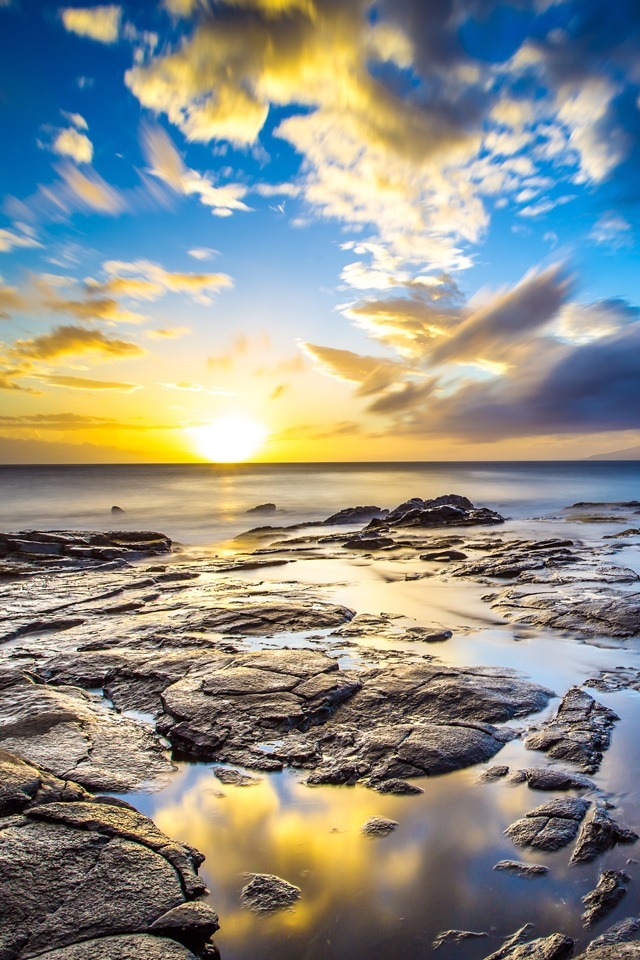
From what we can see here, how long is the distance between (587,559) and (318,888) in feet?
37.8

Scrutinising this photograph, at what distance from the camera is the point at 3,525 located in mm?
29047

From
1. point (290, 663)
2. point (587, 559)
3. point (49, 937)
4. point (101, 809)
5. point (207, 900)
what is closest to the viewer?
point (49, 937)

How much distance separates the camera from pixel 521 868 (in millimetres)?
2750

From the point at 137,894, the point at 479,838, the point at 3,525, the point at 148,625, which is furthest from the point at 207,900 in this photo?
the point at 3,525

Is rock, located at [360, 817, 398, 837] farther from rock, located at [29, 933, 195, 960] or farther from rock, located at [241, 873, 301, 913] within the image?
rock, located at [29, 933, 195, 960]

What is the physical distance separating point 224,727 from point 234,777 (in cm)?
56

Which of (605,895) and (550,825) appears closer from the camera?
(605,895)

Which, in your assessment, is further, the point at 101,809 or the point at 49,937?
the point at 101,809

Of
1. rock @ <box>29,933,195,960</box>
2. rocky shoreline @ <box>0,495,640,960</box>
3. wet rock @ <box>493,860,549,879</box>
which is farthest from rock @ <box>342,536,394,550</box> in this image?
rock @ <box>29,933,195,960</box>

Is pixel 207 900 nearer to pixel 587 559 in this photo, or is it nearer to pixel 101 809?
pixel 101 809

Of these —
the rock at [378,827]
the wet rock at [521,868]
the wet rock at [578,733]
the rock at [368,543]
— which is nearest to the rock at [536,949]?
the wet rock at [521,868]

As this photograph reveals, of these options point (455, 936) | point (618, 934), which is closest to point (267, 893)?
point (455, 936)

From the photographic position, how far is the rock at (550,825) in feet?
9.61

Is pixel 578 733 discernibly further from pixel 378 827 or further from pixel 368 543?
pixel 368 543
